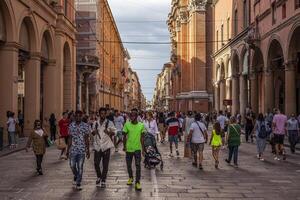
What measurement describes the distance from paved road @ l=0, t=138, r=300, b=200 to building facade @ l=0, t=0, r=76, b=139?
891cm

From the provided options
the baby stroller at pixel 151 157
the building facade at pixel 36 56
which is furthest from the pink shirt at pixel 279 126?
the building facade at pixel 36 56

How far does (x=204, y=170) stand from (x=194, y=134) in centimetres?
123

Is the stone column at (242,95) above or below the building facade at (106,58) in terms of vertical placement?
below

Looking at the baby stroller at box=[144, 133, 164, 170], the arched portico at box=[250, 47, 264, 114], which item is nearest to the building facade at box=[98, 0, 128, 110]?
the arched portico at box=[250, 47, 264, 114]

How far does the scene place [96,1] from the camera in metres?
65.2

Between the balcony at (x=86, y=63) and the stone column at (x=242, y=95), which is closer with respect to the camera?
the stone column at (x=242, y=95)

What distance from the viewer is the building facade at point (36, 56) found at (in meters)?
25.8

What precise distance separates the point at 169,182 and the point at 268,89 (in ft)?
78.3

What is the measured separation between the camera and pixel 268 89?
116 feet

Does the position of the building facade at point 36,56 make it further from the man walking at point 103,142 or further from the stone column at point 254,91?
the man walking at point 103,142

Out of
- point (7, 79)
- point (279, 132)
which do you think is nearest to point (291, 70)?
point (279, 132)

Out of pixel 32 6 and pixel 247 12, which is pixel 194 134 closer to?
pixel 32 6

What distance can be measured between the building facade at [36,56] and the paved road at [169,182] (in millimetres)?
8911

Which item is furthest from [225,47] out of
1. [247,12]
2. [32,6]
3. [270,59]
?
[32,6]
